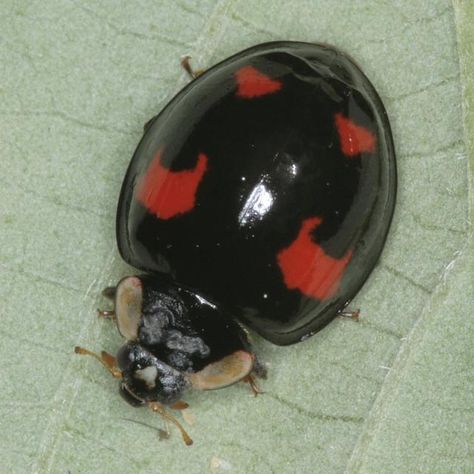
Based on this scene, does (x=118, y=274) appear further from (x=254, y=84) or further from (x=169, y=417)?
(x=254, y=84)

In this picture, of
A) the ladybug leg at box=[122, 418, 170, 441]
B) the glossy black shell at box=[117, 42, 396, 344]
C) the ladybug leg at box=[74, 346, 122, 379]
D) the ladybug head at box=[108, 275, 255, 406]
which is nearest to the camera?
the glossy black shell at box=[117, 42, 396, 344]

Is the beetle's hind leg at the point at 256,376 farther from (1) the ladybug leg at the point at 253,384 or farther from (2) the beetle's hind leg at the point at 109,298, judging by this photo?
(2) the beetle's hind leg at the point at 109,298

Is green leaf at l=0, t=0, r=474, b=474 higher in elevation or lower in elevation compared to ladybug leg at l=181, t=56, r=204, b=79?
lower

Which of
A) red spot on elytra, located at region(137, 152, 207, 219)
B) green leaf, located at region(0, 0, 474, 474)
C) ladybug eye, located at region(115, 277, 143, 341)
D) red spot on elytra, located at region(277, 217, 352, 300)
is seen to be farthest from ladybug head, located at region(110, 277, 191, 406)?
red spot on elytra, located at region(277, 217, 352, 300)

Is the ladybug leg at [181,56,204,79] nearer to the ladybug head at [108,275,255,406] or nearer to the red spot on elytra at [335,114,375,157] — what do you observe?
the red spot on elytra at [335,114,375,157]

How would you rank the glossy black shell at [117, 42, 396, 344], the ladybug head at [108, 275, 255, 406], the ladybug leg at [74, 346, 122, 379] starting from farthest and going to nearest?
the ladybug leg at [74, 346, 122, 379]
the ladybug head at [108, 275, 255, 406]
the glossy black shell at [117, 42, 396, 344]

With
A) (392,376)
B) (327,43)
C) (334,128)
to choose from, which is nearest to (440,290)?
(392,376)

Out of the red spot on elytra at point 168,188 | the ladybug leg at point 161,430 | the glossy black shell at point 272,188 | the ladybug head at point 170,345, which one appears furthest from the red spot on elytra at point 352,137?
the ladybug leg at point 161,430

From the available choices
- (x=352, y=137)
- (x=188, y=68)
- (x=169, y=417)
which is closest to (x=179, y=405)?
(x=169, y=417)
